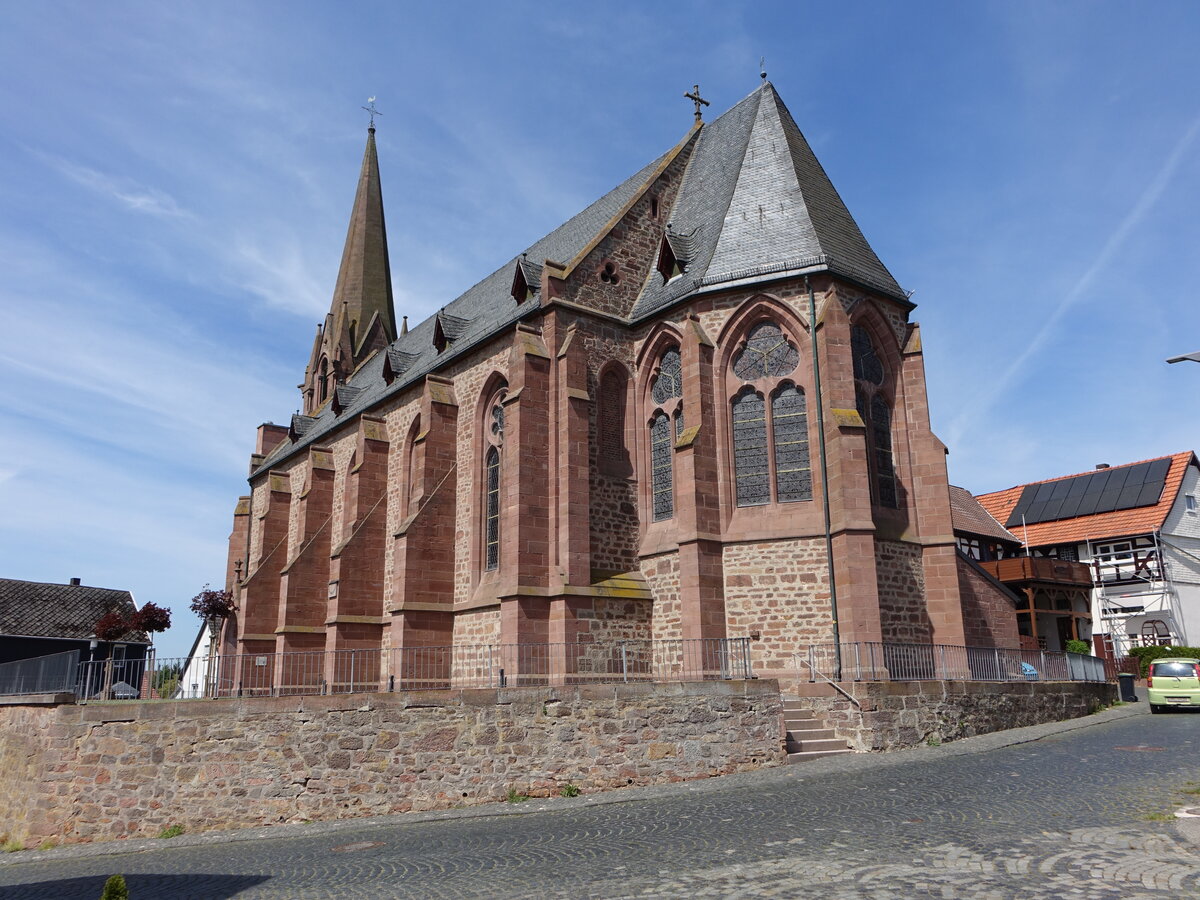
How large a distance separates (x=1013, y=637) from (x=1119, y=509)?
19.5 m

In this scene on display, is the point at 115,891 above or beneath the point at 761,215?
beneath

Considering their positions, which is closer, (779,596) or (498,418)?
(779,596)

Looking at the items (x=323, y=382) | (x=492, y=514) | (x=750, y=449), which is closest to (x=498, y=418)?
(x=492, y=514)

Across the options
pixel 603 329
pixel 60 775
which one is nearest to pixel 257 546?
pixel 603 329

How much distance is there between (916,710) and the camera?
626 inches

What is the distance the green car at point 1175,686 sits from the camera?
71.5ft

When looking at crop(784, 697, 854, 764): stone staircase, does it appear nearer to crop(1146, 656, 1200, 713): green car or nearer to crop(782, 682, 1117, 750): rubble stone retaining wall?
crop(782, 682, 1117, 750): rubble stone retaining wall

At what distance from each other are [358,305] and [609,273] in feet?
90.9

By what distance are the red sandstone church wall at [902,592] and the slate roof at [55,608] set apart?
3457cm

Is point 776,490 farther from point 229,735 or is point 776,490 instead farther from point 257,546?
point 257,546

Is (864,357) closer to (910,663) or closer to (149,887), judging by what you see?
(910,663)

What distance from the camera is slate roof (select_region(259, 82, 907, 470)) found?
20.5 meters

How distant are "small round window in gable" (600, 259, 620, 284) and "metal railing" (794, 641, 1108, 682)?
9.87 m

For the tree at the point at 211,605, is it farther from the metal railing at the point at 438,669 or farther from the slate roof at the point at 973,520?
the slate roof at the point at 973,520
